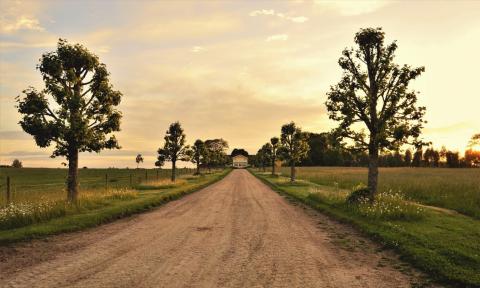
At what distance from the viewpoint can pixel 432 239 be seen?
11477 millimetres

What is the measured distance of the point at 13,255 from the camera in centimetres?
960

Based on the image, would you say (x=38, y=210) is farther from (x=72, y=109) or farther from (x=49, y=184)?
(x=49, y=184)

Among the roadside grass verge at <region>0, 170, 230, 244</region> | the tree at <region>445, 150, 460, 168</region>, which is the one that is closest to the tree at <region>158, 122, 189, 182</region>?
the roadside grass verge at <region>0, 170, 230, 244</region>

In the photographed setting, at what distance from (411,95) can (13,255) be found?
19386 millimetres

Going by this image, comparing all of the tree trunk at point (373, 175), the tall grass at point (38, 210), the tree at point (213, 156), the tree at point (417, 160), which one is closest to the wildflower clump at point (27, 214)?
the tall grass at point (38, 210)

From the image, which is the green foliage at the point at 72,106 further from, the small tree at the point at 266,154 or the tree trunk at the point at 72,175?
the small tree at the point at 266,154

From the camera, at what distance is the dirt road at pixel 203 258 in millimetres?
7438

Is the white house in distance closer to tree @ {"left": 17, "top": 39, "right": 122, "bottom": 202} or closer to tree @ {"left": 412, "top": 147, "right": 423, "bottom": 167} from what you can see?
tree @ {"left": 412, "top": 147, "right": 423, "bottom": 167}

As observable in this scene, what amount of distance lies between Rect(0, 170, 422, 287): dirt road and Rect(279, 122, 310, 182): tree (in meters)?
35.2

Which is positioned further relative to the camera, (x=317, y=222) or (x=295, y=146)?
(x=295, y=146)

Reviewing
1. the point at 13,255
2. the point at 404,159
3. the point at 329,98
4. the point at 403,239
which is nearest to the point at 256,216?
the point at 403,239

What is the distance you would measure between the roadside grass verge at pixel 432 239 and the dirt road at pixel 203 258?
2.36 feet

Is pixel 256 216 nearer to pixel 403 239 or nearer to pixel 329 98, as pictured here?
pixel 403 239

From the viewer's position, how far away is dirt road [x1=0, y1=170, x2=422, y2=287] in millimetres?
7438
